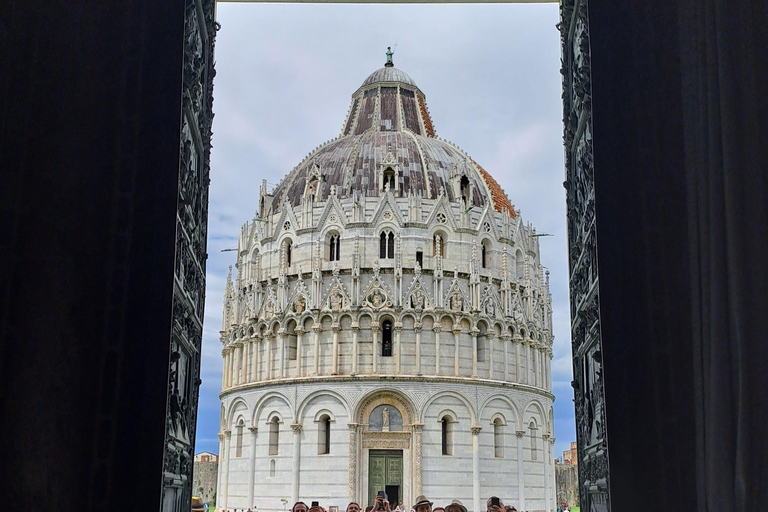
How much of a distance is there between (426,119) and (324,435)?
75.9 feet

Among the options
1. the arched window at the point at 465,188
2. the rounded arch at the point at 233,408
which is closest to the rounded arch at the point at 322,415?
the rounded arch at the point at 233,408

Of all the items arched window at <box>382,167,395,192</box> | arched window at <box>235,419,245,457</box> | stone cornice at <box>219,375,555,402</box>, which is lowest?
arched window at <box>235,419,245,457</box>

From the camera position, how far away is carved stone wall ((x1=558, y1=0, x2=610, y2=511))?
6.89 m

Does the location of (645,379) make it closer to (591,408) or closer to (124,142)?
(591,408)

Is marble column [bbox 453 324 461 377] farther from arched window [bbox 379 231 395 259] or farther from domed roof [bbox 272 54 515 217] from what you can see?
domed roof [bbox 272 54 515 217]

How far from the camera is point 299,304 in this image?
1761 inches

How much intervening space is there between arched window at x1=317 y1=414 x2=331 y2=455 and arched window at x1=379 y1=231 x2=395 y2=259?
30.5 ft

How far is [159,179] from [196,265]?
161 cm

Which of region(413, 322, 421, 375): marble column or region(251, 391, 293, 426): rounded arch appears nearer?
region(413, 322, 421, 375): marble column

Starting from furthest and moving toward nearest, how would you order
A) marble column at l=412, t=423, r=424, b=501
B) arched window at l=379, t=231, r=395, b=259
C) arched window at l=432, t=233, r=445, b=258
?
arched window at l=432, t=233, r=445, b=258, arched window at l=379, t=231, r=395, b=259, marble column at l=412, t=423, r=424, b=501

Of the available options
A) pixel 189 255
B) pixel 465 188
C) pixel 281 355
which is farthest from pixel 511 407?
pixel 189 255

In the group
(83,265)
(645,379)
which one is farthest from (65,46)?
(645,379)

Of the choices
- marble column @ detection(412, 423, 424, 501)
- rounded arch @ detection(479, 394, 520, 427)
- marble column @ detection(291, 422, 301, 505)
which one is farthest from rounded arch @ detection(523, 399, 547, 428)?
marble column @ detection(291, 422, 301, 505)

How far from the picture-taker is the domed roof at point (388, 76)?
5562 cm
